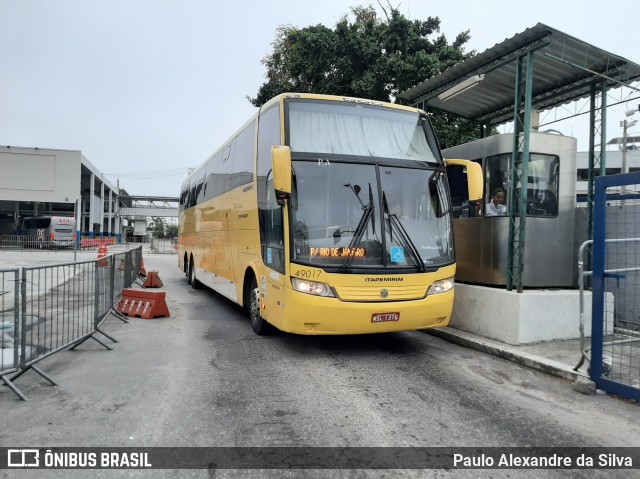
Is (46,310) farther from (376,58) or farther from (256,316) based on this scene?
(376,58)

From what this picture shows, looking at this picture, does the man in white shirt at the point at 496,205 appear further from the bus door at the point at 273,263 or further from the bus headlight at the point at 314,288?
the bus door at the point at 273,263

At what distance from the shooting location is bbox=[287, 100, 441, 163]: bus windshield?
638cm

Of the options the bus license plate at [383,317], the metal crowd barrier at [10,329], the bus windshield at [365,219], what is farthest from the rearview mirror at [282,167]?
the metal crowd barrier at [10,329]

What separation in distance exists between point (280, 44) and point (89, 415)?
19322 millimetres

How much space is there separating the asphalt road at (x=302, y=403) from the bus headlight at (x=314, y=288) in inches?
36.8

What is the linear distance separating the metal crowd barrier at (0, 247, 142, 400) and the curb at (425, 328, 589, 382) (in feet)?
17.5

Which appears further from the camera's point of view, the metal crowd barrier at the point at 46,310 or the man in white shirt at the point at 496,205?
the man in white shirt at the point at 496,205

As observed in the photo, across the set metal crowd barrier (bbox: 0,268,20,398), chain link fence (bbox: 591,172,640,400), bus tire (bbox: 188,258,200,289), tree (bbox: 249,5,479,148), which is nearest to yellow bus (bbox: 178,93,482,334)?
chain link fence (bbox: 591,172,640,400)

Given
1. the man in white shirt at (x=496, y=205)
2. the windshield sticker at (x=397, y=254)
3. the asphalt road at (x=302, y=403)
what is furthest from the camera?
the man in white shirt at (x=496, y=205)

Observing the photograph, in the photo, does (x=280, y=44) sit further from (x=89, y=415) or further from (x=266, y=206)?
(x=89, y=415)

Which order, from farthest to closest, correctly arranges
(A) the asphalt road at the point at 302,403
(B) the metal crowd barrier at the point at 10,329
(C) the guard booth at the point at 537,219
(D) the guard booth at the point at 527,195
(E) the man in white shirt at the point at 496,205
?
(E) the man in white shirt at the point at 496,205 → (C) the guard booth at the point at 537,219 → (D) the guard booth at the point at 527,195 → (B) the metal crowd barrier at the point at 10,329 → (A) the asphalt road at the point at 302,403

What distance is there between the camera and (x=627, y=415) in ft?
14.2

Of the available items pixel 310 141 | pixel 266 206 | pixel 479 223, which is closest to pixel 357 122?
pixel 310 141

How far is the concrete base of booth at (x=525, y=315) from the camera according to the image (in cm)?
660
